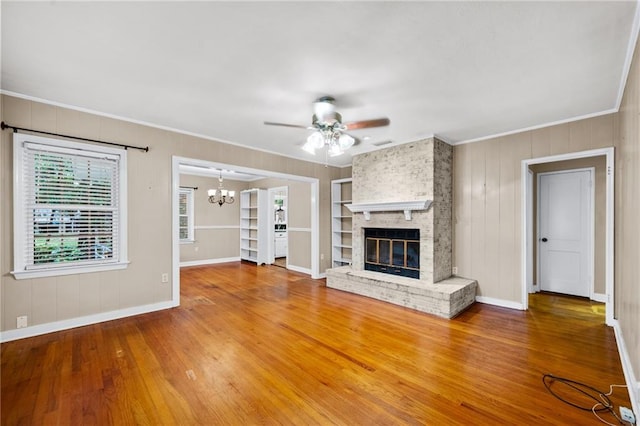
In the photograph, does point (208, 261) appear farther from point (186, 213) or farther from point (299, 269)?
point (299, 269)

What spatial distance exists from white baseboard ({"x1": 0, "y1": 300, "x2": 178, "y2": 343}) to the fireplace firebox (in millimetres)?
3419

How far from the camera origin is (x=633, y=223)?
6.93 ft

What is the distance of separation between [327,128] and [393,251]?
2.80 metres

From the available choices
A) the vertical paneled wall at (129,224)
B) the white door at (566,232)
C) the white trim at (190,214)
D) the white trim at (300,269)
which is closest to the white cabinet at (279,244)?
the white trim at (300,269)

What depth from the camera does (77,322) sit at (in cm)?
332

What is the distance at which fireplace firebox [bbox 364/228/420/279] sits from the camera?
4641 mm

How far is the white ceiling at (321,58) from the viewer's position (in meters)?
1.78

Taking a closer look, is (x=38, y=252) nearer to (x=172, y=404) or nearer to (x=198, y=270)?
(x=172, y=404)

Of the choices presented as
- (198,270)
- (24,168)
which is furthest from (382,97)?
(198,270)

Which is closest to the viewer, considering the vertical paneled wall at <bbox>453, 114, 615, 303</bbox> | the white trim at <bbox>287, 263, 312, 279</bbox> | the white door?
the vertical paneled wall at <bbox>453, 114, 615, 303</bbox>

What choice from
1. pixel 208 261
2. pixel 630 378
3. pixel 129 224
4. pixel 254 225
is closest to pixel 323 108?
pixel 129 224

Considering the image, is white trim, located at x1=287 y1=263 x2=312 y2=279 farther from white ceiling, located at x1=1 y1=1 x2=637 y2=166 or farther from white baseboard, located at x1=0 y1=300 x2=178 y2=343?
white ceiling, located at x1=1 y1=1 x2=637 y2=166

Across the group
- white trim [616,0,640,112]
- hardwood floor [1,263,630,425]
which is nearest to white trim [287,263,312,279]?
hardwood floor [1,263,630,425]

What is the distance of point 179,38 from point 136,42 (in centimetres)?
35
